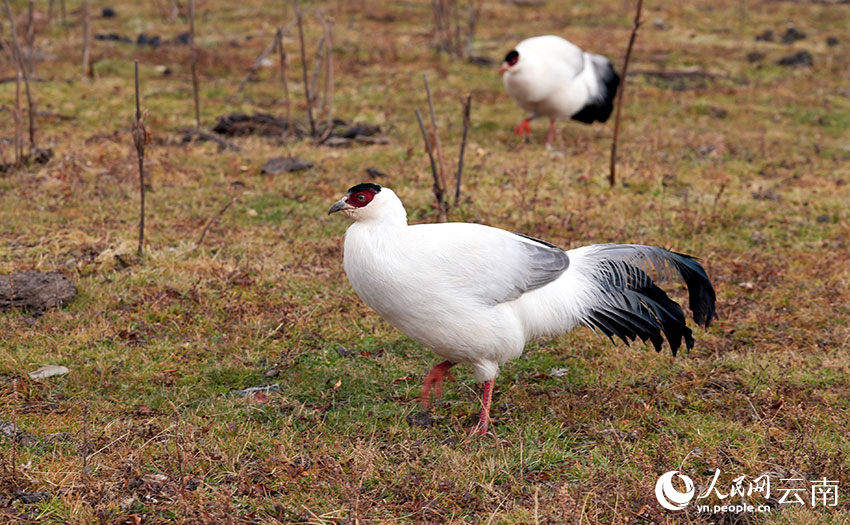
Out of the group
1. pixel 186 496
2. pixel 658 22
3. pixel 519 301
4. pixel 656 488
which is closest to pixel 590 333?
pixel 519 301

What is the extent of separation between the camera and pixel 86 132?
1000cm

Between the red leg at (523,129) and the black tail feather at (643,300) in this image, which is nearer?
the black tail feather at (643,300)

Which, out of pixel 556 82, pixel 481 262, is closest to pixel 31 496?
pixel 481 262

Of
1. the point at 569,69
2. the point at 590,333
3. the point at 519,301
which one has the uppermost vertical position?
the point at 569,69

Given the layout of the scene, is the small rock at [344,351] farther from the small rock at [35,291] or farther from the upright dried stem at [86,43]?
the upright dried stem at [86,43]

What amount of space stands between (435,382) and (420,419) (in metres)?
0.29

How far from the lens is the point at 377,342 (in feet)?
18.2

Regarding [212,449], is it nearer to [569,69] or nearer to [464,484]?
[464,484]

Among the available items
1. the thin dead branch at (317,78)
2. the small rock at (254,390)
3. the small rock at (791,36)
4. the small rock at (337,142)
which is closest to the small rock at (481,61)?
the thin dead branch at (317,78)

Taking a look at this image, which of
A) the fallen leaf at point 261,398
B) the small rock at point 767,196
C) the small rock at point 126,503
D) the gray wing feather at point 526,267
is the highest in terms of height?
the gray wing feather at point 526,267

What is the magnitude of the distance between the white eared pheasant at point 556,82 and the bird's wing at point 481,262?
584 centimetres

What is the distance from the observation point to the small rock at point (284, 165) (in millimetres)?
8758

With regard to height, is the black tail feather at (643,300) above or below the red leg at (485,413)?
above

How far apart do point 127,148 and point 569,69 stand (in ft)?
17.6
